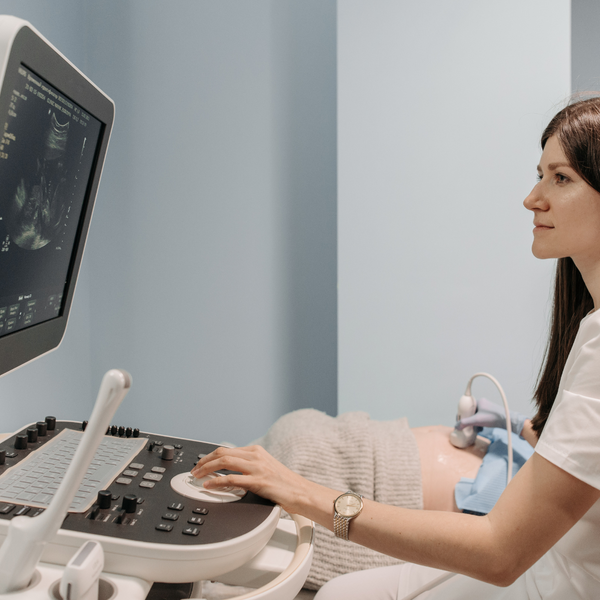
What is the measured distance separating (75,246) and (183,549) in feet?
1.68

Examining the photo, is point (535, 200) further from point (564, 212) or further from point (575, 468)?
point (575, 468)

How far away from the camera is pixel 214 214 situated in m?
2.16

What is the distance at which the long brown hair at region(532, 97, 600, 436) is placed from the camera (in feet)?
2.45

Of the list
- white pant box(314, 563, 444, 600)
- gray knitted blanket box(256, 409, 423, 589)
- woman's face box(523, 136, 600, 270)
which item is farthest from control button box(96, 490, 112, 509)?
gray knitted blanket box(256, 409, 423, 589)

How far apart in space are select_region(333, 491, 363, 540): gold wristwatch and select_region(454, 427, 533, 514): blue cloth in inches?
26.3

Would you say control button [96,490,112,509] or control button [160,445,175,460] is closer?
control button [96,490,112,509]

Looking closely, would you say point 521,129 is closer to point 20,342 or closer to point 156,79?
point 156,79

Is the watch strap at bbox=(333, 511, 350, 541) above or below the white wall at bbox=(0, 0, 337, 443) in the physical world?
below

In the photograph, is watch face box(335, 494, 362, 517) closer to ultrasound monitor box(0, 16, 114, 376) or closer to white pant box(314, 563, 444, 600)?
white pant box(314, 563, 444, 600)

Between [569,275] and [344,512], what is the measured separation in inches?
23.1

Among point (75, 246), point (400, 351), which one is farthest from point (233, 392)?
point (75, 246)

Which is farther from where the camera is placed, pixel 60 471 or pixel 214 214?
pixel 214 214

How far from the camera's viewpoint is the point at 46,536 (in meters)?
0.44

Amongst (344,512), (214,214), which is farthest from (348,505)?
(214,214)
